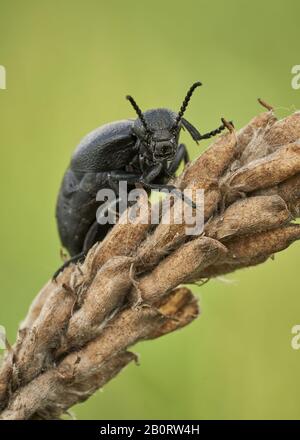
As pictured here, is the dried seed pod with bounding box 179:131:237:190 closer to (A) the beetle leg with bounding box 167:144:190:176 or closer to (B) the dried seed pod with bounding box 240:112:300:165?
(B) the dried seed pod with bounding box 240:112:300:165

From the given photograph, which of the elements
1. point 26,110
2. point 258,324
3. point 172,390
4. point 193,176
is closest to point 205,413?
point 172,390

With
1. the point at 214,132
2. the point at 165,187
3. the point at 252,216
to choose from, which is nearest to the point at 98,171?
the point at 214,132

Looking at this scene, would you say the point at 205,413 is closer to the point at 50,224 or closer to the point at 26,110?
the point at 50,224

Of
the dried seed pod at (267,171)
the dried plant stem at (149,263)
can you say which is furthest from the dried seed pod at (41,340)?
the dried seed pod at (267,171)

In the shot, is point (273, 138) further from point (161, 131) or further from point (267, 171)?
point (161, 131)

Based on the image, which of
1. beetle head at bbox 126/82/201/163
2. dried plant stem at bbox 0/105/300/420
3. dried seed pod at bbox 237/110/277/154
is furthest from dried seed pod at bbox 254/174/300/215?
beetle head at bbox 126/82/201/163

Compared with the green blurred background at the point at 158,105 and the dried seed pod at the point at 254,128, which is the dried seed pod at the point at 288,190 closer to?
the dried seed pod at the point at 254,128
